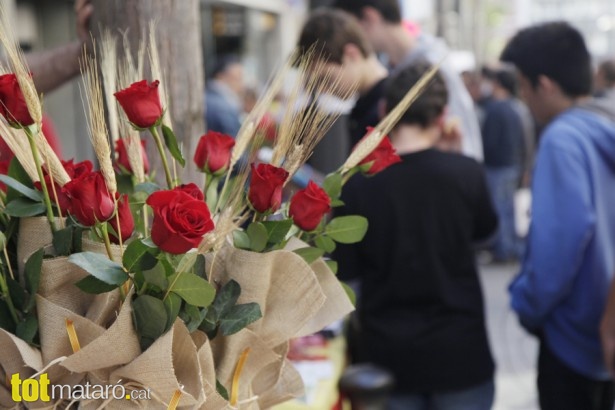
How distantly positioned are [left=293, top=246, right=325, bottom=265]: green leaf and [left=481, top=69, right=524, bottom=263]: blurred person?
8.40m

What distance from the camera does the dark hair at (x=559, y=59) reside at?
2971 millimetres

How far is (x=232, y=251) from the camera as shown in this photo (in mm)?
1373

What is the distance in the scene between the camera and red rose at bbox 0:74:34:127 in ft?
4.04

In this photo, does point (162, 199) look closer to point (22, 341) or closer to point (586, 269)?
point (22, 341)

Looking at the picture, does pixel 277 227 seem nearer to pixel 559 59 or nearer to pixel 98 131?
pixel 98 131

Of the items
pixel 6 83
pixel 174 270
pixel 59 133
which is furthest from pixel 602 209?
pixel 59 133

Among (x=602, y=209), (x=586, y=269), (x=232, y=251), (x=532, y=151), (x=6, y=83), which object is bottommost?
(x=532, y=151)

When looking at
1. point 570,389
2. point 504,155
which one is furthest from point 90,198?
point 504,155

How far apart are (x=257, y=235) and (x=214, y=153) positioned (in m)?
0.19

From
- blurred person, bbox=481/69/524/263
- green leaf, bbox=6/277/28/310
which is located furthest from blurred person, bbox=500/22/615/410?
blurred person, bbox=481/69/524/263

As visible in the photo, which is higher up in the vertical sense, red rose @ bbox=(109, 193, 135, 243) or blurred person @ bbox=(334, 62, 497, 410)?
red rose @ bbox=(109, 193, 135, 243)

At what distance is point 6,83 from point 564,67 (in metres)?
2.16

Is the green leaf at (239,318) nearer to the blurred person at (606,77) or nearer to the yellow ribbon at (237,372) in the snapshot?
the yellow ribbon at (237,372)

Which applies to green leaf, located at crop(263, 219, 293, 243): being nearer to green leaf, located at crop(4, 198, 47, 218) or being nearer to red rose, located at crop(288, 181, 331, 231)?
red rose, located at crop(288, 181, 331, 231)
